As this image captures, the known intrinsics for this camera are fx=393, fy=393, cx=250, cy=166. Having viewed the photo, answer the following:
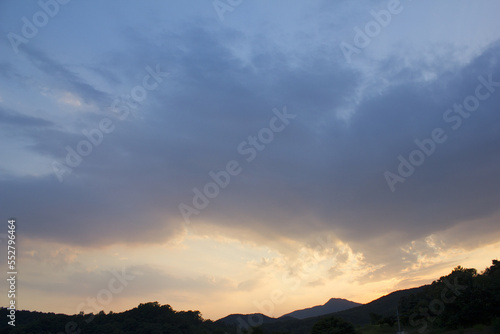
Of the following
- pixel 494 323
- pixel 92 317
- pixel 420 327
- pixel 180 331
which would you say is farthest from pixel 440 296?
pixel 92 317

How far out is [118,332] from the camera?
91.9 metres

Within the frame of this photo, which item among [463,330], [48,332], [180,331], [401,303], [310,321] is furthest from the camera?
[310,321]

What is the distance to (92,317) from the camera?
348 feet

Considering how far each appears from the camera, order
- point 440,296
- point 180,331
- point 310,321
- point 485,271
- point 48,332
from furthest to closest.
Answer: point 310,321
point 180,331
point 48,332
point 485,271
point 440,296

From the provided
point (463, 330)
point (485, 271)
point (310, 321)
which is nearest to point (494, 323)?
point (463, 330)

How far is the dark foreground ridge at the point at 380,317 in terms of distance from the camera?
48.8m

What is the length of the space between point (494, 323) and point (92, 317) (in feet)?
317

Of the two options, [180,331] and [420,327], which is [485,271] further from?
[180,331]

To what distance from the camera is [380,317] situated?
234ft

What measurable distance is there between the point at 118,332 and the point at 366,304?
237ft

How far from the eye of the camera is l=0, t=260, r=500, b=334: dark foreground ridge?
4876 centimetres

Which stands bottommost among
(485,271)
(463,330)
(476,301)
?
(463,330)

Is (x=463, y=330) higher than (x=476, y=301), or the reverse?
(x=476, y=301)

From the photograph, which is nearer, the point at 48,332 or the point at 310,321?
the point at 48,332
